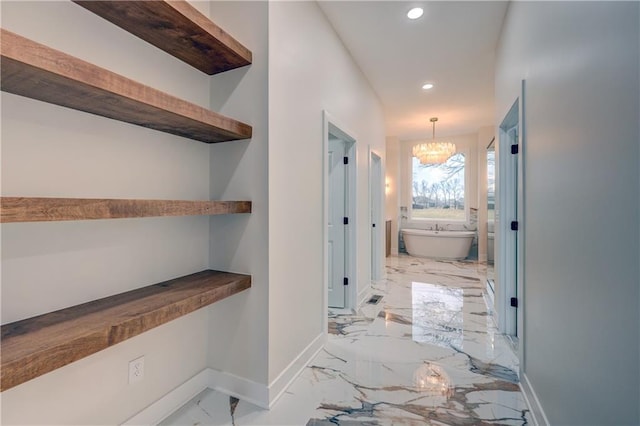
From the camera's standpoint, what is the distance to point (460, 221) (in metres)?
6.94

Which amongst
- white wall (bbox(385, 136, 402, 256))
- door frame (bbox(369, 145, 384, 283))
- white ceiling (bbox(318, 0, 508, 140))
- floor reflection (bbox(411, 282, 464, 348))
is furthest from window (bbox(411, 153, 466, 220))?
floor reflection (bbox(411, 282, 464, 348))

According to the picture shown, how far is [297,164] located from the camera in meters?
2.15

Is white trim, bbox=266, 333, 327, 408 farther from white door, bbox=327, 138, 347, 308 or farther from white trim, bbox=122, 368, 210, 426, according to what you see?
white door, bbox=327, 138, 347, 308

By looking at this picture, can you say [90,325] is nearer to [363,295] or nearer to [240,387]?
[240,387]

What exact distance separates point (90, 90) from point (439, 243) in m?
6.45

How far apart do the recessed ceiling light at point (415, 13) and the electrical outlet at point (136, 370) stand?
3.24 meters

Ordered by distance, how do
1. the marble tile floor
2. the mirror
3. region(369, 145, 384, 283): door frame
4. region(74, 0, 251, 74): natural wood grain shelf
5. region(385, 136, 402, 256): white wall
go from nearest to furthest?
region(74, 0, 251, 74): natural wood grain shelf, the marble tile floor, the mirror, region(369, 145, 384, 283): door frame, region(385, 136, 402, 256): white wall

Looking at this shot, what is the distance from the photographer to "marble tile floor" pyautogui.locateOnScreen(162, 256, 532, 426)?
1.70 metres

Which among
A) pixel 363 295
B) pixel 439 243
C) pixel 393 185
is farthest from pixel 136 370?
pixel 393 185

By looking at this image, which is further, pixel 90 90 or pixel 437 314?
pixel 437 314

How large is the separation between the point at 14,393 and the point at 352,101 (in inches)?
133

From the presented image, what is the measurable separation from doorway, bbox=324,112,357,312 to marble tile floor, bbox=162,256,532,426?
27 centimetres

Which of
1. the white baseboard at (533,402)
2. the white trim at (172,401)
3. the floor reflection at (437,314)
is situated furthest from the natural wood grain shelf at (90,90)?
the floor reflection at (437,314)

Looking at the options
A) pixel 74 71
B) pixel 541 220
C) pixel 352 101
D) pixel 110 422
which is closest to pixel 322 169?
pixel 352 101
